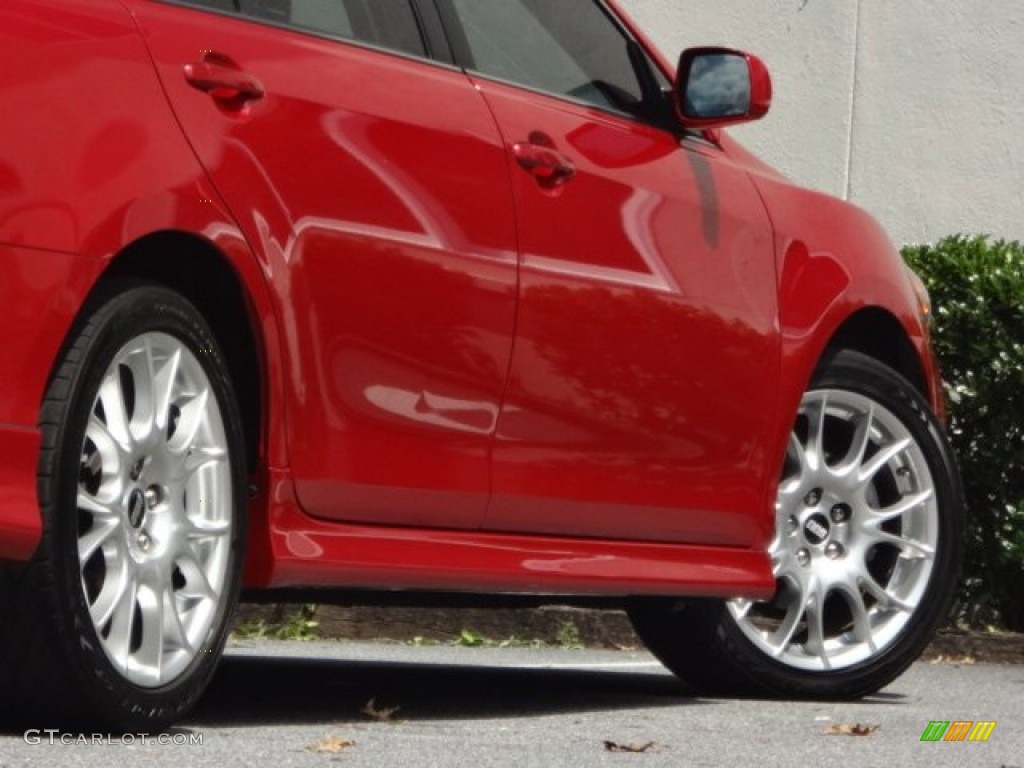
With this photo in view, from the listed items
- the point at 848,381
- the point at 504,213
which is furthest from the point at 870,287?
the point at 504,213

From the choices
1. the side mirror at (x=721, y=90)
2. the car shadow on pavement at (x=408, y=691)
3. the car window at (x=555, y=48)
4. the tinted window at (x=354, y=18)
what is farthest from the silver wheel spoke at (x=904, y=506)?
the tinted window at (x=354, y=18)

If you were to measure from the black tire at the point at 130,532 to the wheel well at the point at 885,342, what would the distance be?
8.60 feet

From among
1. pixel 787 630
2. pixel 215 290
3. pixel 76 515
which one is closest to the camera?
pixel 76 515

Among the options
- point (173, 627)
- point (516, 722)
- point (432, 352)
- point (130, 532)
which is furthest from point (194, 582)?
point (516, 722)

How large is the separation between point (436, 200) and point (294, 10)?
0.48 metres

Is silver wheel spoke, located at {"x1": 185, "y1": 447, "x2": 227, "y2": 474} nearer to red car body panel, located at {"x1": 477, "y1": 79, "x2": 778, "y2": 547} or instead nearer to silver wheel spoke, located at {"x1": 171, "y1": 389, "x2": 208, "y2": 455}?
silver wheel spoke, located at {"x1": 171, "y1": 389, "x2": 208, "y2": 455}

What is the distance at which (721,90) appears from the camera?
6.02 metres

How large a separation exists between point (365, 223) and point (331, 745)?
1038 millimetres

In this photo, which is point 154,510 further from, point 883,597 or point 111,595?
point 883,597

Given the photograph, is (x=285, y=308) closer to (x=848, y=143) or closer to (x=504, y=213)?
(x=504, y=213)

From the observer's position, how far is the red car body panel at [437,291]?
4.14 m

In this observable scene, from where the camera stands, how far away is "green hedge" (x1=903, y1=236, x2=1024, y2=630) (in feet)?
29.2

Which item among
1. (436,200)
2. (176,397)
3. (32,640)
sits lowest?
(32,640)

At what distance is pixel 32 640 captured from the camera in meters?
4.15
